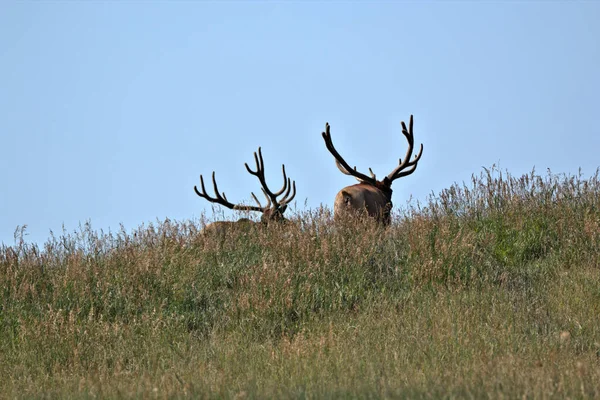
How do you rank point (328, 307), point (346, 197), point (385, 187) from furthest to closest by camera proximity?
point (385, 187), point (346, 197), point (328, 307)

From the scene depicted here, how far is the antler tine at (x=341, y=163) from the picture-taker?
14.0 meters

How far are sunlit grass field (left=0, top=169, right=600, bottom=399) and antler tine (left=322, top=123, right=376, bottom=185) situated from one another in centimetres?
204

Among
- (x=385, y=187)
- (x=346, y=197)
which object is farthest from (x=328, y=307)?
(x=385, y=187)

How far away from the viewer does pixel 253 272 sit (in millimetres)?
9945

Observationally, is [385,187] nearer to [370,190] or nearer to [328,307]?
[370,190]

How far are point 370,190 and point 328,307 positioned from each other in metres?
4.46

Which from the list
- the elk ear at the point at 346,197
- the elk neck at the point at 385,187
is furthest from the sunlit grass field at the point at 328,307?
the elk neck at the point at 385,187

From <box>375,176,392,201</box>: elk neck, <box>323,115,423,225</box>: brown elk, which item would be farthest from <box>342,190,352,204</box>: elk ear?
<box>375,176,392,201</box>: elk neck

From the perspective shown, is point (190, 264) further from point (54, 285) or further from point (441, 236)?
point (441, 236)

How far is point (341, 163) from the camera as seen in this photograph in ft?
47.5

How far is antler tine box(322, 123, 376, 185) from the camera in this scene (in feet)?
46.0

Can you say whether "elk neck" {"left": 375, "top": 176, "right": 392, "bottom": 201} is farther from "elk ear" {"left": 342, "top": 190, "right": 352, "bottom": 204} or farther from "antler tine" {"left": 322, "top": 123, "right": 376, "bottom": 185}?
"elk ear" {"left": 342, "top": 190, "right": 352, "bottom": 204}

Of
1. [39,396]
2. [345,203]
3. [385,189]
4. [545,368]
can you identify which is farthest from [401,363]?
[385,189]

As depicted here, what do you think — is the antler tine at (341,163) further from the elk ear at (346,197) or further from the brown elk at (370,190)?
the elk ear at (346,197)
